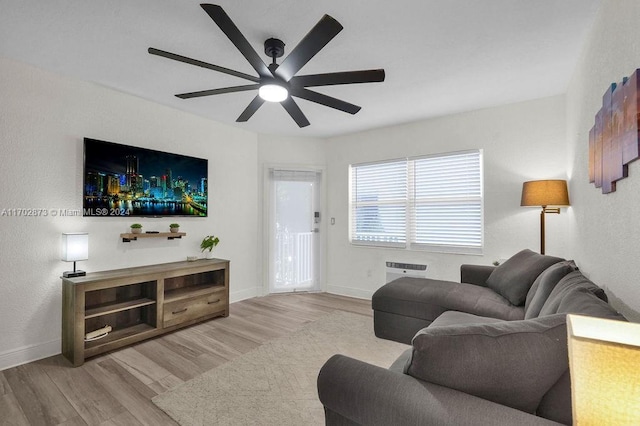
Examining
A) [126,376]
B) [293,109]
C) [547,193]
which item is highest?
[293,109]

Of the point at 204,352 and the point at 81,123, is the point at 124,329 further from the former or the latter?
the point at 81,123

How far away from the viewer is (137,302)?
301 centimetres

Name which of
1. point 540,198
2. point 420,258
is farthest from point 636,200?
point 420,258

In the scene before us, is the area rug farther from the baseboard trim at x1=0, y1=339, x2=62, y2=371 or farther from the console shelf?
the baseboard trim at x1=0, y1=339, x2=62, y2=371

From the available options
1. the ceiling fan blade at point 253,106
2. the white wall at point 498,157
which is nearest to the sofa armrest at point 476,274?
the white wall at point 498,157

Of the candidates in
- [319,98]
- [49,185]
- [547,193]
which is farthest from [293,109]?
[547,193]

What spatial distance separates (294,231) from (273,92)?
3052mm

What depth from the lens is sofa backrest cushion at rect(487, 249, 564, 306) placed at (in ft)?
8.11

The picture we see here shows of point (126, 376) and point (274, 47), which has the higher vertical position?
point (274, 47)

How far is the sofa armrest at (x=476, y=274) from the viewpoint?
3158mm

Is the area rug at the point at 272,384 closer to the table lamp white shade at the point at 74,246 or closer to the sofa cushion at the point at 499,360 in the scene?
the sofa cushion at the point at 499,360

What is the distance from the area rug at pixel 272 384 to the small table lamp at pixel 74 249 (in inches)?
57.9

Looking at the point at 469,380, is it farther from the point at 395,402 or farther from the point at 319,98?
the point at 319,98

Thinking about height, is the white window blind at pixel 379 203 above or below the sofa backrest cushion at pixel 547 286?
above
